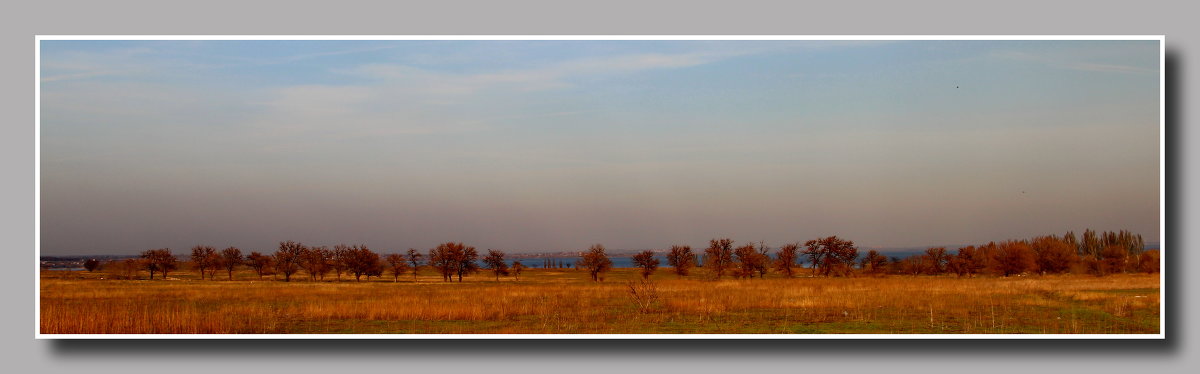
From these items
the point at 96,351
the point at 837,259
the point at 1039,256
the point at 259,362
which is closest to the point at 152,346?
the point at 96,351

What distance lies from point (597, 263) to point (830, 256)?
11654 mm

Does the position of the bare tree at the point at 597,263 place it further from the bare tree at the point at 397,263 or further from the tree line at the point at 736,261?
the bare tree at the point at 397,263

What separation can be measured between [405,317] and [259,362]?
4805 millimetres

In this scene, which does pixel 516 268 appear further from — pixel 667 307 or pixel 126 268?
pixel 667 307

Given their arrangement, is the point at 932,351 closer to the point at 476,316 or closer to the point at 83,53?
the point at 476,316

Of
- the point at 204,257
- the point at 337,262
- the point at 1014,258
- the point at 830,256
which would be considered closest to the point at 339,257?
the point at 337,262

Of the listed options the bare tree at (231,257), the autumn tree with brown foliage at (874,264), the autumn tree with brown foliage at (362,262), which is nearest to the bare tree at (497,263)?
the autumn tree with brown foliage at (362,262)

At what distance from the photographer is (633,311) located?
66.2 ft

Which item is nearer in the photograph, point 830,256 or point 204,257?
point 204,257

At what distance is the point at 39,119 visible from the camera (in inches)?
583

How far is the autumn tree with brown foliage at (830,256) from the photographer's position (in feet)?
116

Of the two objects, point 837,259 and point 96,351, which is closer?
point 96,351

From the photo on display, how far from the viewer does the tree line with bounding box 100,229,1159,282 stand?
112 feet

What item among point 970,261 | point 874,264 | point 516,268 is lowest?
point 516,268
